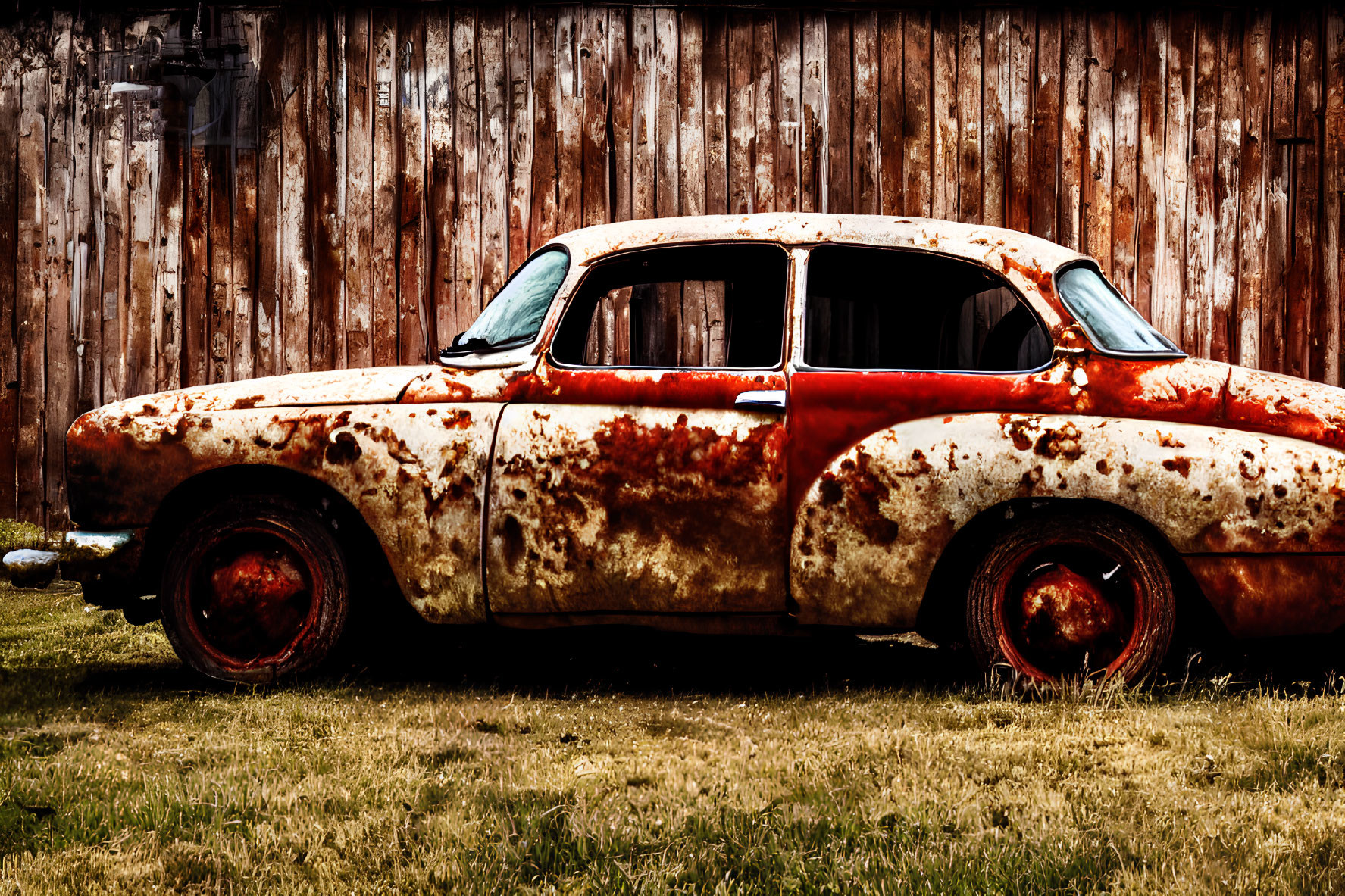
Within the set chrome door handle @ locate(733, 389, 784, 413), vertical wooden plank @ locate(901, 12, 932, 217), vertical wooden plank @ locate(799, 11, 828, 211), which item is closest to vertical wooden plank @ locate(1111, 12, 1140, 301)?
vertical wooden plank @ locate(901, 12, 932, 217)

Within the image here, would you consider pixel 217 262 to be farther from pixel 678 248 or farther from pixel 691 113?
pixel 678 248

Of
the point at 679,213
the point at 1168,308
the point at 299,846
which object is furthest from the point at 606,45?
the point at 299,846

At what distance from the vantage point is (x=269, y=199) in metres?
6.22

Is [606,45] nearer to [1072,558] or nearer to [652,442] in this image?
[652,442]

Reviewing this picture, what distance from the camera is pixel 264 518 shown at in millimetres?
3672

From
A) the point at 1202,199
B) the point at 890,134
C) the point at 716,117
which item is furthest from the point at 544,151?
the point at 1202,199

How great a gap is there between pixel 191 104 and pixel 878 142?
4066 millimetres

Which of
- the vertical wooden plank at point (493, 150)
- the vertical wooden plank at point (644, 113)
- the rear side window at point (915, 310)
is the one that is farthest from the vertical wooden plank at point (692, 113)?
the rear side window at point (915, 310)

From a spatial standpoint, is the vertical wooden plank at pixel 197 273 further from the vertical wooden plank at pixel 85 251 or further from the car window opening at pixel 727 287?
the car window opening at pixel 727 287

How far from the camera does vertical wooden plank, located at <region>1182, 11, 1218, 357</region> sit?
616 cm

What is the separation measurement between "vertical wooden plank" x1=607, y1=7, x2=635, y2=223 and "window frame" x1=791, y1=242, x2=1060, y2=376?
263 cm

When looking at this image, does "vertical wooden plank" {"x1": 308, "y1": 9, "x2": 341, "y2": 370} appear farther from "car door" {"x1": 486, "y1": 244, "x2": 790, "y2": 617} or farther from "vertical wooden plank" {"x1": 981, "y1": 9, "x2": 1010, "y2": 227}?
"vertical wooden plank" {"x1": 981, "y1": 9, "x2": 1010, "y2": 227}

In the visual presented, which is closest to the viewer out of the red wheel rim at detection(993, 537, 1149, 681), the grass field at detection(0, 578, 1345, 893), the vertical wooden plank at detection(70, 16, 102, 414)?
the grass field at detection(0, 578, 1345, 893)

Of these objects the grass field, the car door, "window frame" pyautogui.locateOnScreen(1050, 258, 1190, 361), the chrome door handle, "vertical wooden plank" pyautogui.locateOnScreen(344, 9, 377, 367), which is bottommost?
the grass field
